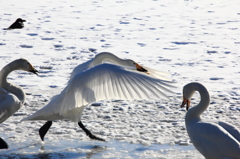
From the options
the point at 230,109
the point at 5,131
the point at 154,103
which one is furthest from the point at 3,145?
the point at 230,109

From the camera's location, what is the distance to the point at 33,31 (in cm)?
1112

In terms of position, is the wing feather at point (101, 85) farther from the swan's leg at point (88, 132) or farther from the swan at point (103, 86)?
the swan's leg at point (88, 132)

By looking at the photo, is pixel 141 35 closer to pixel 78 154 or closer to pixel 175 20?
pixel 175 20

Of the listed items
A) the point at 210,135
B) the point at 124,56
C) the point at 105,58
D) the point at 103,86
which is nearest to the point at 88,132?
the point at 103,86

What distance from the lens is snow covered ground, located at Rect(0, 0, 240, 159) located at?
4863mm

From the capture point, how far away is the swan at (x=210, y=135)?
3.73 meters

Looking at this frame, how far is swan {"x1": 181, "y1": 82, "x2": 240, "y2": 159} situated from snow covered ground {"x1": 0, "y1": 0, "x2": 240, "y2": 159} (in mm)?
535

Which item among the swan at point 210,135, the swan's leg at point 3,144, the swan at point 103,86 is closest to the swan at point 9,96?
the swan's leg at point 3,144

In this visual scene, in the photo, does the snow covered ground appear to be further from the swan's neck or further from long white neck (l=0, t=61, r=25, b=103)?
the swan's neck

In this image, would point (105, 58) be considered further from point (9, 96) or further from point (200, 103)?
point (200, 103)

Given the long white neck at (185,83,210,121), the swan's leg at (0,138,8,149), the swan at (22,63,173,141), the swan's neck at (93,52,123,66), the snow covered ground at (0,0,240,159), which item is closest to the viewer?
the long white neck at (185,83,210,121)

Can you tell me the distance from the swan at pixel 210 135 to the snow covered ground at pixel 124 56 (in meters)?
0.53

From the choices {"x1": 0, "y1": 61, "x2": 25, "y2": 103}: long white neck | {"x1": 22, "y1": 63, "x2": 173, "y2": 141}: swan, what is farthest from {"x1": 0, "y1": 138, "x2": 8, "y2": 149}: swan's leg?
{"x1": 22, "y1": 63, "x2": 173, "y2": 141}: swan

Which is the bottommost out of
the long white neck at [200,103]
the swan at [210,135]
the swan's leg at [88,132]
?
the swan's leg at [88,132]
